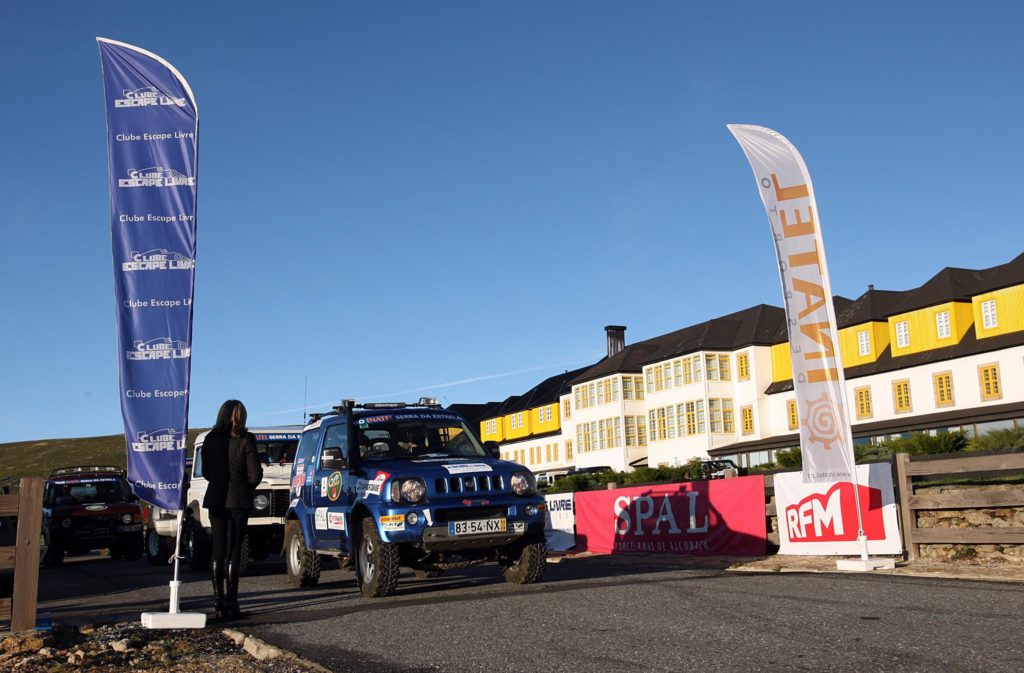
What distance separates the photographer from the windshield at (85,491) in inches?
948

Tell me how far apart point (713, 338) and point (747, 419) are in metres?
6.80

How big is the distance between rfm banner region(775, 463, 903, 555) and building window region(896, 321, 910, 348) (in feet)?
143

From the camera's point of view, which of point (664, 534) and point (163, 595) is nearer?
point (163, 595)

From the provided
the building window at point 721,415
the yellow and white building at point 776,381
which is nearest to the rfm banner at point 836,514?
the yellow and white building at point 776,381

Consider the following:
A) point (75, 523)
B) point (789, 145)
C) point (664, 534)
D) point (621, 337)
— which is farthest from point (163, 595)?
point (621, 337)

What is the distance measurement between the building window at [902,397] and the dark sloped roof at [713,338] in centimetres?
1173

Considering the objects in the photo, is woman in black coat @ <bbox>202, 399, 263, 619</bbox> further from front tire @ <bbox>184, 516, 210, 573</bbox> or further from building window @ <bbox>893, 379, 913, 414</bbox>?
building window @ <bbox>893, 379, 913, 414</bbox>

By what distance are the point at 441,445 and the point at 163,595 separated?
4132 mm

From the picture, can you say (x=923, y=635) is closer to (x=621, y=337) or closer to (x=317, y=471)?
(x=317, y=471)

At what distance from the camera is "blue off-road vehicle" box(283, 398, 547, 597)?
33.8 feet

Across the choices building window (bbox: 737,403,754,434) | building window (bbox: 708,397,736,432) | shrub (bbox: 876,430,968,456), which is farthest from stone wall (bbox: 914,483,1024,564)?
building window (bbox: 708,397,736,432)

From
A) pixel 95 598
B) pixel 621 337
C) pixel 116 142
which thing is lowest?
pixel 95 598

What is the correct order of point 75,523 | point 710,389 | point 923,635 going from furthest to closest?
point 710,389 < point 75,523 < point 923,635

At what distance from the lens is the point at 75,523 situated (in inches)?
929
